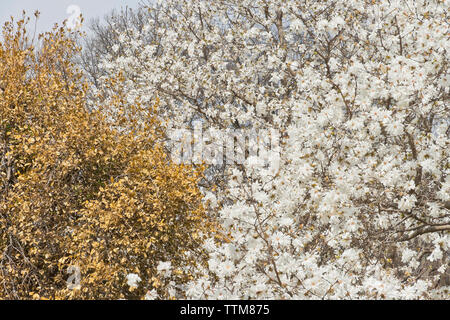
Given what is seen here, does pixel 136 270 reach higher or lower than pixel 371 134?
lower

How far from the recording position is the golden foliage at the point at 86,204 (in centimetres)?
477

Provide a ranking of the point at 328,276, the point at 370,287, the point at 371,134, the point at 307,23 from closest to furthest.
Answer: the point at 370,287 < the point at 328,276 < the point at 371,134 < the point at 307,23

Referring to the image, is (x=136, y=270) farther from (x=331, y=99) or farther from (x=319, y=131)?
(x=331, y=99)

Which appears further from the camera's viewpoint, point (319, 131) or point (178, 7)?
point (178, 7)

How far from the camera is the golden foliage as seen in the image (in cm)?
477

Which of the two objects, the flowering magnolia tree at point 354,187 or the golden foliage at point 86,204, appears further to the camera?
the golden foliage at point 86,204

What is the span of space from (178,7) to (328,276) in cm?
791

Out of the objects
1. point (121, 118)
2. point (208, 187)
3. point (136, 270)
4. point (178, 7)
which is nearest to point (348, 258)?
point (136, 270)

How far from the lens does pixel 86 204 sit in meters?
5.02

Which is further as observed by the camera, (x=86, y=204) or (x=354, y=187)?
(x=86, y=204)

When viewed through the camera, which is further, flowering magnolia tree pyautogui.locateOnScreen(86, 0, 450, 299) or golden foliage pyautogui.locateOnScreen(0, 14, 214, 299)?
golden foliage pyautogui.locateOnScreen(0, 14, 214, 299)

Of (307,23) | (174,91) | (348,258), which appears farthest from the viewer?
(174,91)

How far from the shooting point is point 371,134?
4.64 m
